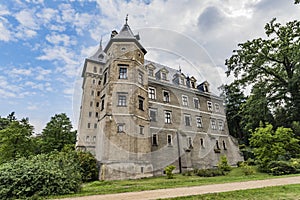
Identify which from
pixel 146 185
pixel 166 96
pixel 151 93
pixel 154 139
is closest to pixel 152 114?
pixel 151 93

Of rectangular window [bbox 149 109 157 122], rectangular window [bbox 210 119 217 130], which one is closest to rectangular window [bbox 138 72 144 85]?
rectangular window [bbox 149 109 157 122]

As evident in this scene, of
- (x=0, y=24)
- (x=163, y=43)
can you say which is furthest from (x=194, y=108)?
(x=0, y=24)

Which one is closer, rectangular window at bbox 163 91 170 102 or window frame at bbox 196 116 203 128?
rectangular window at bbox 163 91 170 102

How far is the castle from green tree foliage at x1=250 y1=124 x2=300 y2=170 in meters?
7.41

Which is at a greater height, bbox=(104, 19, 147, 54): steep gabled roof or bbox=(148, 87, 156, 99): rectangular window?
bbox=(104, 19, 147, 54): steep gabled roof

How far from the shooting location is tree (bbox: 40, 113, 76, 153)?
108 feet

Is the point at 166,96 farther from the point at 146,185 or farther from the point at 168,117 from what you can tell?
the point at 146,185

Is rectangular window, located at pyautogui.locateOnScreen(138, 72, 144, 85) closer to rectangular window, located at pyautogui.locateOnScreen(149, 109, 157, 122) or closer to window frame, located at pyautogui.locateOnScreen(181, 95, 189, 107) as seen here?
rectangular window, located at pyautogui.locateOnScreen(149, 109, 157, 122)

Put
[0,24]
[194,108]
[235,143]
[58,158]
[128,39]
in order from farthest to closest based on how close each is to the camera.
Result: [235,143] < [194,108] < [128,39] < [0,24] < [58,158]

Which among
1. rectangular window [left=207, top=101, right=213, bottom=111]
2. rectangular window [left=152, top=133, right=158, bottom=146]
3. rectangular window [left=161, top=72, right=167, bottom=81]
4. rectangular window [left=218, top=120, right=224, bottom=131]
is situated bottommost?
rectangular window [left=152, top=133, right=158, bottom=146]

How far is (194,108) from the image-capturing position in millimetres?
26484

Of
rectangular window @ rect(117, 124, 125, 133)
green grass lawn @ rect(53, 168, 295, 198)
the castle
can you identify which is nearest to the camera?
green grass lawn @ rect(53, 168, 295, 198)

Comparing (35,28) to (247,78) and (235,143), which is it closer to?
(247,78)

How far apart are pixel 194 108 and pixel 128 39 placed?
1249 centimetres
